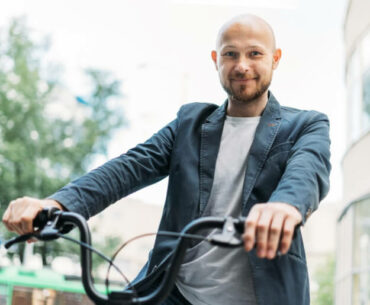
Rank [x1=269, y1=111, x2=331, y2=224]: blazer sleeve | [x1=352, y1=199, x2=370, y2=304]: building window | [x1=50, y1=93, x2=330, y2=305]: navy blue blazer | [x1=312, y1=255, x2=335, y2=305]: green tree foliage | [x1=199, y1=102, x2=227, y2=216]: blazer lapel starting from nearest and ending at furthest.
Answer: [x1=269, y1=111, x2=331, y2=224]: blazer sleeve
[x1=50, y1=93, x2=330, y2=305]: navy blue blazer
[x1=199, y1=102, x2=227, y2=216]: blazer lapel
[x1=352, y1=199, x2=370, y2=304]: building window
[x1=312, y1=255, x2=335, y2=305]: green tree foliage

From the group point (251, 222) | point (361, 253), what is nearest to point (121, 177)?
point (251, 222)

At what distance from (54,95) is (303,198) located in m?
23.8

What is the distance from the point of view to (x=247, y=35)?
2223 mm

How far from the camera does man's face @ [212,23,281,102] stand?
221cm

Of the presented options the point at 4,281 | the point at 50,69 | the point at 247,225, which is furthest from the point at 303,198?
the point at 50,69

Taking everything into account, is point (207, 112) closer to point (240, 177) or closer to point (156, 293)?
point (240, 177)

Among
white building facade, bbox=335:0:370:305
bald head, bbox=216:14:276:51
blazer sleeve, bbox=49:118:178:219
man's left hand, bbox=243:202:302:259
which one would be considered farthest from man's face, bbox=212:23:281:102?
white building facade, bbox=335:0:370:305

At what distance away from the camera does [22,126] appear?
23672 millimetres

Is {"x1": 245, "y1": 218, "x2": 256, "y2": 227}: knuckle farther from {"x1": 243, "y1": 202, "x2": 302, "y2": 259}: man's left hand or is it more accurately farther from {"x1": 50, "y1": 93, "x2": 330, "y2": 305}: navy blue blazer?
{"x1": 50, "y1": 93, "x2": 330, "y2": 305}: navy blue blazer

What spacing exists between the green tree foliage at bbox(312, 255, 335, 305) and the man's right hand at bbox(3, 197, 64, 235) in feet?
167

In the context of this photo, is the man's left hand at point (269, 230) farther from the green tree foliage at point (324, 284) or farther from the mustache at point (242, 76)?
the green tree foliage at point (324, 284)

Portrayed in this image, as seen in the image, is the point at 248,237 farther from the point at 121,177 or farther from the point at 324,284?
the point at 324,284

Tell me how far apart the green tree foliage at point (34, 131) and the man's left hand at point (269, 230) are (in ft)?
70.4

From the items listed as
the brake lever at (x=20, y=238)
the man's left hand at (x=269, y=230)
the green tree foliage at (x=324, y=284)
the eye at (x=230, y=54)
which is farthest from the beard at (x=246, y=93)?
the green tree foliage at (x=324, y=284)
